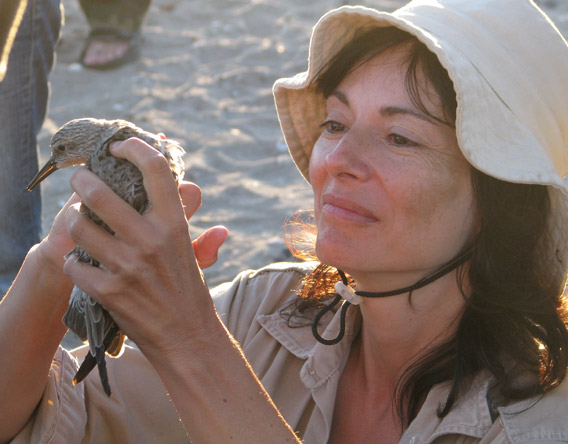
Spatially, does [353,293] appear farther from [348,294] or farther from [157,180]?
[157,180]

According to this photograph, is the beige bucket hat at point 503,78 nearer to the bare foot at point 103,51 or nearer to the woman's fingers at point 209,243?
the woman's fingers at point 209,243

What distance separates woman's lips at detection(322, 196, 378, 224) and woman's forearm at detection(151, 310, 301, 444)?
419 millimetres

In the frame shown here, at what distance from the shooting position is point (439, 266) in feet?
6.49

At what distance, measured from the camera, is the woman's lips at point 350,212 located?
188 centimetres

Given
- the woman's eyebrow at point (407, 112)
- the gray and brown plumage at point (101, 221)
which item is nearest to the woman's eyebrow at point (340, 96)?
the woman's eyebrow at point (407, 112)

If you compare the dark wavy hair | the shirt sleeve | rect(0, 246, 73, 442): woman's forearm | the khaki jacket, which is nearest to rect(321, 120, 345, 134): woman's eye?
the dark wavy hair

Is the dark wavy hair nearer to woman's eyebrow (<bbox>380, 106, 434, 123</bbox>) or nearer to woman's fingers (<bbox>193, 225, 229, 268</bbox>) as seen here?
woman's eyebrow (<bbox>380, 106, 434, 123</bbox>)

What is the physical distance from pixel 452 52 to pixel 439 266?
0.53 metres

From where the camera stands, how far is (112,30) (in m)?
6.34

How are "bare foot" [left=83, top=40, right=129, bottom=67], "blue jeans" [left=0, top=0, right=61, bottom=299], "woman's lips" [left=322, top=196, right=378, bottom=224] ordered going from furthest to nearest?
"bare foot" [left=83, top=40, right=129, bottom=67], "blue jeans" [left=0, top=0, right=61, bottom=299], "woman's lips" [left=322, top=196, right=378, bottom=224]

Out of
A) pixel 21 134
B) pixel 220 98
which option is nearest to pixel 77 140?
pixel 21 134

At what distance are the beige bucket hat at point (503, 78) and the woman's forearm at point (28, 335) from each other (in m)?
0.97

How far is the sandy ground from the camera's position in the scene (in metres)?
4.39

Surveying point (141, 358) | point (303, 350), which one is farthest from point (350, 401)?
point (141, 358)
